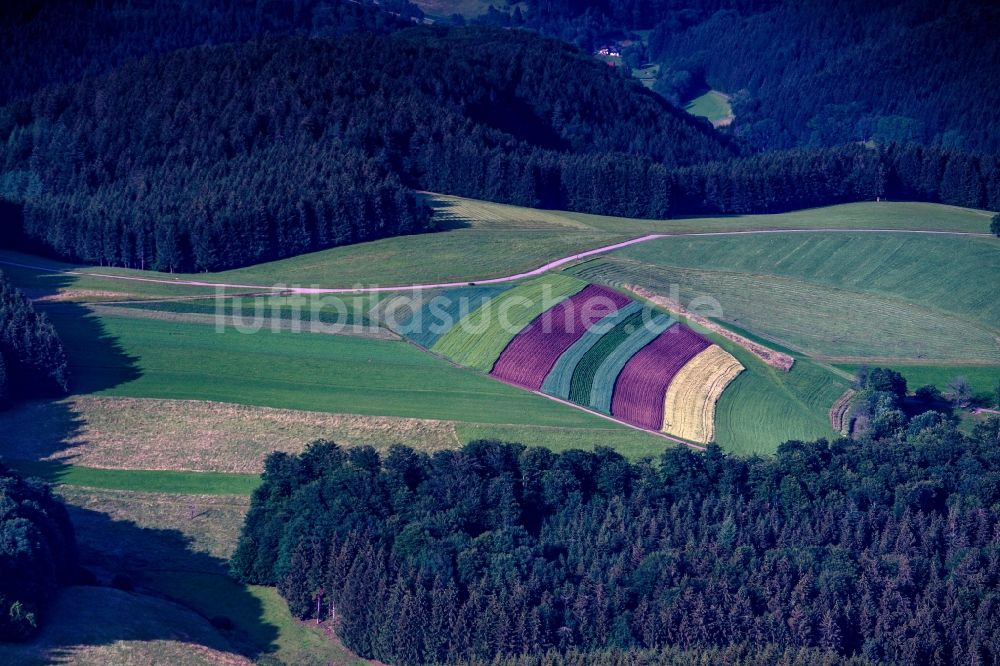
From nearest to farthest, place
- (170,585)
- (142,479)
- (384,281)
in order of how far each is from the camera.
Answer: (170,585)
(142,479)
(384,281)

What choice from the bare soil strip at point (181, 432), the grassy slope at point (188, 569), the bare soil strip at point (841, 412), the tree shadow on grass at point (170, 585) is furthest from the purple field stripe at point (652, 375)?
the tree shadow on grass at point (170, 585)

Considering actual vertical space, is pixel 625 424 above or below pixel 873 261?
below

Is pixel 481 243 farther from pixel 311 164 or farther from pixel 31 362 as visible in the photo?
pixel 31 362

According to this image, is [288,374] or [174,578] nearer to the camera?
[174,578]

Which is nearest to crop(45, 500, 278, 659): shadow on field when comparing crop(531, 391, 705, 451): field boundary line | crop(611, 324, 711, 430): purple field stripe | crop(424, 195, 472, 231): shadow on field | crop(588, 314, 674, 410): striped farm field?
crop(531, 391, 705, 451): field boundary line

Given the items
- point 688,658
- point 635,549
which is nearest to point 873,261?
point 635,549

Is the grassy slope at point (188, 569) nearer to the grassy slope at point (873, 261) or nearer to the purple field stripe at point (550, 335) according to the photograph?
the purple field stripe at point (550, 335)
